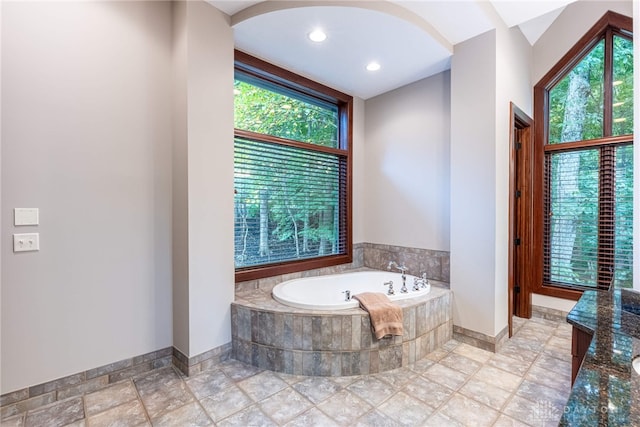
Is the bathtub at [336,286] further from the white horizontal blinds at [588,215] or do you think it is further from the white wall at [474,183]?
A: the white horizontal blinds at [588,215]

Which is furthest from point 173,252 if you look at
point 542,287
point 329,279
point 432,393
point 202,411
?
point 542,287

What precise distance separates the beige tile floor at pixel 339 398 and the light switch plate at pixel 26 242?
0.97 m

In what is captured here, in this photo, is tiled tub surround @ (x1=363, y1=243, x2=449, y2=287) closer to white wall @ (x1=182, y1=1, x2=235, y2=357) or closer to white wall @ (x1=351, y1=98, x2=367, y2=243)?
white wall @ (x1=351, y1=98, x2=367, y2=243)

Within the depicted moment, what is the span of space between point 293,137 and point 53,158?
199 centimetres

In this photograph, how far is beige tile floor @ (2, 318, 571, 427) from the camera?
5.56 ft

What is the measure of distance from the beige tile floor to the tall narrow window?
1.19m

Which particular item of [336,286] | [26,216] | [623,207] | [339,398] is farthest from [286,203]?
[623,207]

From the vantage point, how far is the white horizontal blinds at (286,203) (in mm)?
2824

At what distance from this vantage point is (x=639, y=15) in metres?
1.57

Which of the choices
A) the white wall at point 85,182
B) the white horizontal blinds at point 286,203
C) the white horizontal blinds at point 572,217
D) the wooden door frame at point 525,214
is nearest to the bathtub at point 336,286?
the white horizontal blinds at point 286,203

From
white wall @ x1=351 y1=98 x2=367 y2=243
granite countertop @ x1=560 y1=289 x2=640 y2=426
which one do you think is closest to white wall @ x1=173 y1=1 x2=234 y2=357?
white wall @ x1=351 y1=98 x2=367 y2=243

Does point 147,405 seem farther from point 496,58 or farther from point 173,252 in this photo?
point 496,58

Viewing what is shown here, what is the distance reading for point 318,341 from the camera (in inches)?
85.1

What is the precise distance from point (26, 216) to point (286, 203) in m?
1.97
